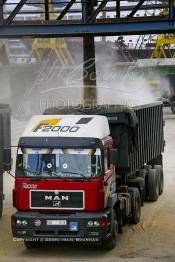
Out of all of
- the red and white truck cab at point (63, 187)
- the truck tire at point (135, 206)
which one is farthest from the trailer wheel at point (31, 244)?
the truck tire at point (135, 206)

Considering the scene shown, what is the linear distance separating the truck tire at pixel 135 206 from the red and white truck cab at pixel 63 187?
7.77 feet

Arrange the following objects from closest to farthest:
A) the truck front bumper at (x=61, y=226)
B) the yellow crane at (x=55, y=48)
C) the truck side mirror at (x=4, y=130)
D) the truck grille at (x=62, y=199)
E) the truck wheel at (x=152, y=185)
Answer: the truck front bumper at (x=61, y=226) → the truck grille at (x=62, y=199) → the truck side mirror at (x=4, y=130) → the truck wheel at (x=152, y=185) → the yellow crane at (x=55, y=48)

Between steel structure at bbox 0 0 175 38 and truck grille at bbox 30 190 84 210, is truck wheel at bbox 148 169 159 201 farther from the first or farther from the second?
truck grille at bbox 30 190 84 210

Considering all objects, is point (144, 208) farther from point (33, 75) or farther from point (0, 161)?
point (33, 75)

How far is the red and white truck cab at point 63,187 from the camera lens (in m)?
12.8

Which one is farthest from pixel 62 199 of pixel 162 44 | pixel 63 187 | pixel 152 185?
pixel 162 44

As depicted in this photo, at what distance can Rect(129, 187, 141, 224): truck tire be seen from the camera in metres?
15.7

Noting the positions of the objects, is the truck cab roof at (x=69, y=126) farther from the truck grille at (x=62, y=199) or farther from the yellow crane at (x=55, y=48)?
the yellow crane at (x=55, y=48)

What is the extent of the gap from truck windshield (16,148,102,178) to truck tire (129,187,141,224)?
3101mm

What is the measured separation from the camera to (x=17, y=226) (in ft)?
42.3

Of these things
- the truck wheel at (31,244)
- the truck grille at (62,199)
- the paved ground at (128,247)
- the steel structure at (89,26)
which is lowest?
the paved ground at (128,247)

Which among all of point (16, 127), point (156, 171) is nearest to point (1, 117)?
point (156, 171)

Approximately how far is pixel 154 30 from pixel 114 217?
5.31 meters

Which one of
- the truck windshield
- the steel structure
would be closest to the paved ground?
the truck windshield
